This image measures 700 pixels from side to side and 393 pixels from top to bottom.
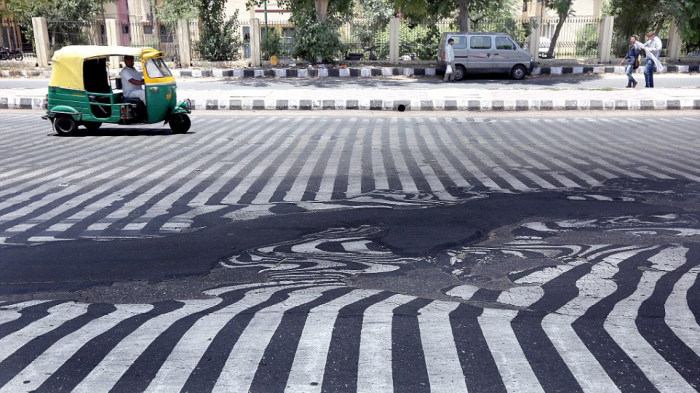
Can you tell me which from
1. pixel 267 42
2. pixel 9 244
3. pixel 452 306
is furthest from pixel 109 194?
pixel 267 42

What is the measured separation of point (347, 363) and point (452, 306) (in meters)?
1.09

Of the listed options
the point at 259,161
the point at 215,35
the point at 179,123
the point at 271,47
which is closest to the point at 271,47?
the point at 271,47

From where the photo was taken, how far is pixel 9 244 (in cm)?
577

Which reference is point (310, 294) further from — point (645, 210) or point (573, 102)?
point (573, 102)

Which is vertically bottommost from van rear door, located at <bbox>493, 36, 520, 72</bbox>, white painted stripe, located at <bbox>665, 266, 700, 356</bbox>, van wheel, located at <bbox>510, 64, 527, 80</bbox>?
white painted stripe, located at <bbox>665, 266, 700, 356</bbox>

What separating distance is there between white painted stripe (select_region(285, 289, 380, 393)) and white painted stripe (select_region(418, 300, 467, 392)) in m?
0.55

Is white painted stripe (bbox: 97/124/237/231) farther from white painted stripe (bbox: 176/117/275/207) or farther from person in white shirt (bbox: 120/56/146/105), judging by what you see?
person in white shirt (bbox: 120/56/146/105)

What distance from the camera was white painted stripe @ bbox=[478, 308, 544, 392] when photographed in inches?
126

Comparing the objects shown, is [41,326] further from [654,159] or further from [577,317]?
[654,159]

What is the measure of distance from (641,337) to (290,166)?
637 cm

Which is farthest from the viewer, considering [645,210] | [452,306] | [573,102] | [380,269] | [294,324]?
[573,102]

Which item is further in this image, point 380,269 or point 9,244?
point 9,244

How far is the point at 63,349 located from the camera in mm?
3662

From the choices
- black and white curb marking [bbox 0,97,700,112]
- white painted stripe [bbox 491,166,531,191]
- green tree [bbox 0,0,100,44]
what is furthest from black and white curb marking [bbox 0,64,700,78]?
white painted stripe [bbox 491,166,531,191]
